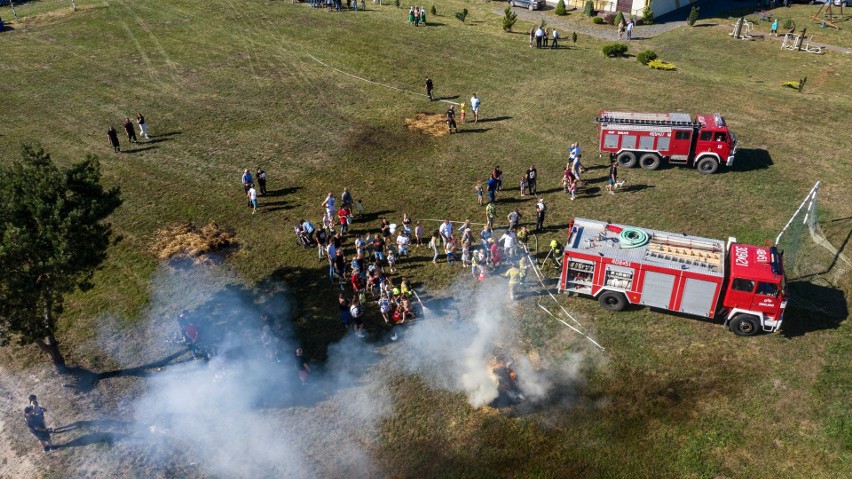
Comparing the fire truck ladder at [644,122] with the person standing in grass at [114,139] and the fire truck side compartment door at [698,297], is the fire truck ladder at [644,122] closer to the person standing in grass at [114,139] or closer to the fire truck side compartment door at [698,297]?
the fire truck side compartment door at [698,297]

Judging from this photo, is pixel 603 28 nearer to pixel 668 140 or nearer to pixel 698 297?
pixel 668 140

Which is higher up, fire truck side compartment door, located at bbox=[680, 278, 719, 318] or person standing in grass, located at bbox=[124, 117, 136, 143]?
person standing in grass, located at bbox=[124, 117, 136, 143]

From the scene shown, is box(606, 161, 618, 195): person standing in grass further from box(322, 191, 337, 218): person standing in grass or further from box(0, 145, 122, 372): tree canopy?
box(0, 145, 122, 372): tree canopy

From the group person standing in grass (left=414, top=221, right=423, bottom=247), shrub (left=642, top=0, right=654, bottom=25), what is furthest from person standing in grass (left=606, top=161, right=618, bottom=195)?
shrub (left=642, top=0, right=654, bottom=25)

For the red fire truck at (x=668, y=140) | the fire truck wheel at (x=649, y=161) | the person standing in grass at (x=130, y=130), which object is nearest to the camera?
the red fire truck at (x=668, y=140)

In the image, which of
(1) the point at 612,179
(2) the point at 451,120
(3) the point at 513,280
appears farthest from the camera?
(2) the point at 451,120

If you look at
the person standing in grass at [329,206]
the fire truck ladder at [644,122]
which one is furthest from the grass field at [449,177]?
the fire truck ladder at [644,122]

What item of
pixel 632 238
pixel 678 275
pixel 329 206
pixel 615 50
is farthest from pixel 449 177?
pixel 615 50
